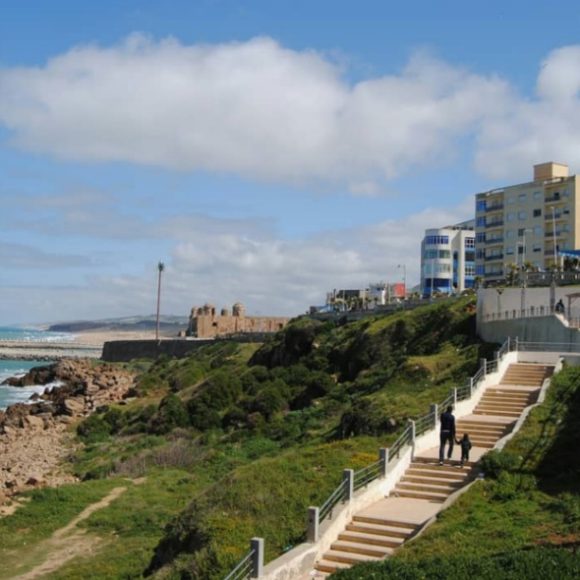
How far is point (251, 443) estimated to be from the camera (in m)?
35.1

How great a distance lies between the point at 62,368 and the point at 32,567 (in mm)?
70127

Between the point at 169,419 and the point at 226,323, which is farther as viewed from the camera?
the point at 226,323

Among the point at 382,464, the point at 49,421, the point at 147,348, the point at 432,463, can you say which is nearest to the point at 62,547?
the point at 382,464

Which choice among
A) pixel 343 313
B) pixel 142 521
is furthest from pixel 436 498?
pixel 343 313

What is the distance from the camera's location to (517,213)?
92.6 metres

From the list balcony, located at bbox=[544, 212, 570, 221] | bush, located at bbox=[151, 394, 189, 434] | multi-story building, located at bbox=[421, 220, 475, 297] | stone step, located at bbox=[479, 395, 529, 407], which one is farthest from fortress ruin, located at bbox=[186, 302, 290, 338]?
stone step, located at bbox=[479, 395, 529, 407]

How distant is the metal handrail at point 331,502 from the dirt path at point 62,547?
867cm

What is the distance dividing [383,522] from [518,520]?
2.77 meters

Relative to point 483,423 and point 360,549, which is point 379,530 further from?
point 483,423

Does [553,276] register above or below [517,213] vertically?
below

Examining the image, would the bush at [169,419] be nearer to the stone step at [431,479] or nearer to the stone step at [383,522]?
the stone step at [431,479]

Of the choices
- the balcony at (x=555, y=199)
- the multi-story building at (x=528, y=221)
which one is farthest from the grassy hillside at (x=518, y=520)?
the balcony at (x=555, y=199)

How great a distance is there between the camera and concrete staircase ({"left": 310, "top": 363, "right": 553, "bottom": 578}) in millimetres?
16062

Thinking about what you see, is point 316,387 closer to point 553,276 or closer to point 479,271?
point 553,276
